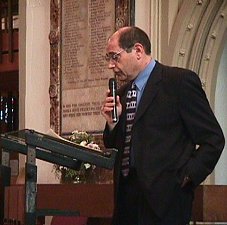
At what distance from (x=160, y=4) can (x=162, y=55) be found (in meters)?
0.37

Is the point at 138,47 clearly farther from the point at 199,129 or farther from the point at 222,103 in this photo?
the point at 222,103

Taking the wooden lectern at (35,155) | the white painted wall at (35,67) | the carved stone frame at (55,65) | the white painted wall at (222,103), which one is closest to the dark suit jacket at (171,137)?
the wooden lectern at (35,155)

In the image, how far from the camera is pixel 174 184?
306 centimetres

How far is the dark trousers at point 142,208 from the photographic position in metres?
3.08

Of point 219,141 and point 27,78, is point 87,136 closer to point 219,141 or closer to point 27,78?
point 27,78

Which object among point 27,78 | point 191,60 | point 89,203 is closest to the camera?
point 89,203

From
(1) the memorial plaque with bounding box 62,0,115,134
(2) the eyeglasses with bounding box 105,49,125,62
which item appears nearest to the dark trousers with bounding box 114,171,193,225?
(2) the eyeglasses with bounding box 105,49,125,62

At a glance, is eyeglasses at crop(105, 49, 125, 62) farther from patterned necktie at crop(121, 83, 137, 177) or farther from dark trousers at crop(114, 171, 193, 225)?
dark trousers at crop(114, 171, 193, 225)

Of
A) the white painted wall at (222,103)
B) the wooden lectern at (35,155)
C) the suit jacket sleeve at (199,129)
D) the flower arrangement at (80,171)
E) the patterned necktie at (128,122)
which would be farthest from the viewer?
the white painted wall at (222,103)

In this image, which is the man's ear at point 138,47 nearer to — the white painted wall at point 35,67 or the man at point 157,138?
the man at point 157,138

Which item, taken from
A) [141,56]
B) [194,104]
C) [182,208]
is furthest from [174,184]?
[141,56]

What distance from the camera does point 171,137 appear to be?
10.2 ft

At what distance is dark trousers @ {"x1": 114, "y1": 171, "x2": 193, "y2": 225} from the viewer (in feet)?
10.1

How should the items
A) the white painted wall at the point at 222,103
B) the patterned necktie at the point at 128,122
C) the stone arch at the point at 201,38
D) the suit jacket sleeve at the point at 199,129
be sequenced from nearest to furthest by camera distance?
the suit jacket sleeve at the point at 199,129 < the patterned necktie at the point at 128,122 < the stone arch at the point at 201,38 < the white painted wall at the point at 222,103
